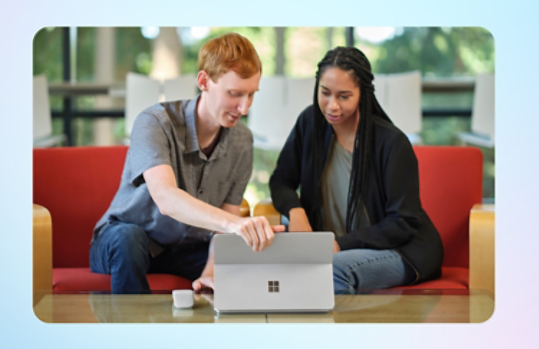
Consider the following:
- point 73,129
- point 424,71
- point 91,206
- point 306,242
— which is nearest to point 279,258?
point 306,242

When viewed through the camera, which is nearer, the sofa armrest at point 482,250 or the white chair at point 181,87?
the sofa armrest at point 482,250

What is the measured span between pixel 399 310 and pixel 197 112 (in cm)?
79

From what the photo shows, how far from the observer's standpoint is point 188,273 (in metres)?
1.70

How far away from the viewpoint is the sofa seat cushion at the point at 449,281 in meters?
1.61

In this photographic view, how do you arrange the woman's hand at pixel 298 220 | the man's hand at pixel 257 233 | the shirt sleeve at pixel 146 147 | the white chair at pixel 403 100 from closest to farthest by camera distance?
the man's hand at pixel 257 233 → the shirt sleeve at pixel 146 147 → the woman's hand at pixel 298 220 → the white chair at pixel 403 100

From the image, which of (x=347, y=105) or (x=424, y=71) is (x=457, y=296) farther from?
(x=424, y=71)

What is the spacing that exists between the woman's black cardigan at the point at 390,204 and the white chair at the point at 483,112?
5.64 ft

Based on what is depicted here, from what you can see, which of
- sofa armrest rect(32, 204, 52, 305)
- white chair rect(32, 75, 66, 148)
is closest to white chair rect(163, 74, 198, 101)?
white chair rect(32, 75, 66, 148)

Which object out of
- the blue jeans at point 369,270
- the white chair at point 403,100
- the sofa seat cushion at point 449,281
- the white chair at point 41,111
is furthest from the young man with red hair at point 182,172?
the white chair at point 41,111

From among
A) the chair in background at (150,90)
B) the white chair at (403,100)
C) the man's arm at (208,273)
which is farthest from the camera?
the chair in background at (150,90)

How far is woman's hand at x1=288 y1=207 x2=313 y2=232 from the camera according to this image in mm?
1696

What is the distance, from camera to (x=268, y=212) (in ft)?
5.95

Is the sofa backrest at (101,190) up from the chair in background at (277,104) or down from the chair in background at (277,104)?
down

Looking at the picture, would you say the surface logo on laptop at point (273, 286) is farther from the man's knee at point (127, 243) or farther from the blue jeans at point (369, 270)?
the man's knee at point (127, 243)
